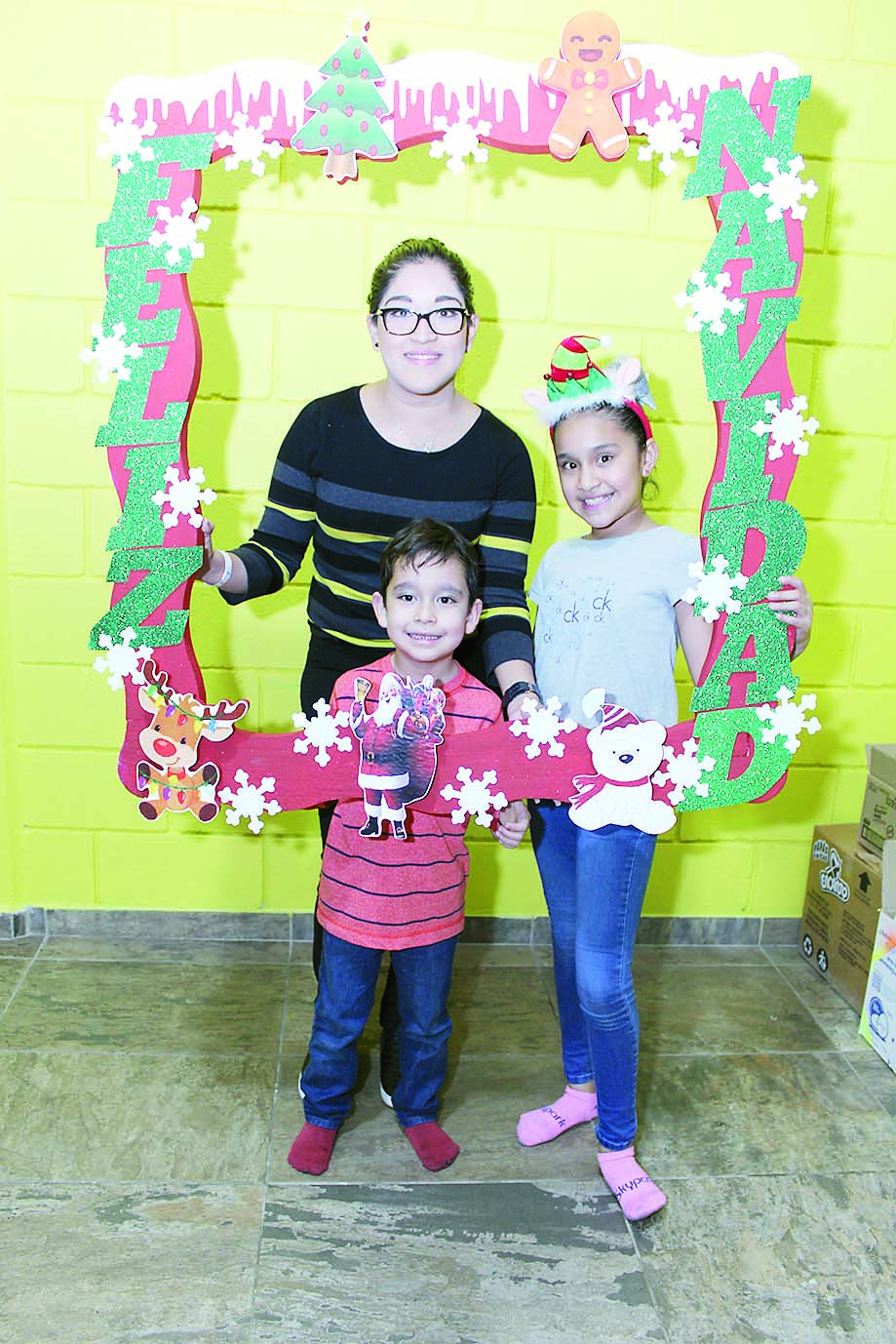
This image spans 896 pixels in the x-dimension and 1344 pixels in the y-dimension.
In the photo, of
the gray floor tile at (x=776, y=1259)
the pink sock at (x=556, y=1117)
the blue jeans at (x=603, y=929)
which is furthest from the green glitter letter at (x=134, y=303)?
the gray floor tile at (x=776, y=1259)

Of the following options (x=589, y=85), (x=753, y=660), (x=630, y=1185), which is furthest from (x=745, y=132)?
(x=630, y=1185)

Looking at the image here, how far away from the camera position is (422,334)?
1.56m

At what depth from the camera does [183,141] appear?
148 centimetres

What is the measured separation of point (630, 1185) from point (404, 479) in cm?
112

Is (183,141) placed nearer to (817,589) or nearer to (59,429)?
(59,429)

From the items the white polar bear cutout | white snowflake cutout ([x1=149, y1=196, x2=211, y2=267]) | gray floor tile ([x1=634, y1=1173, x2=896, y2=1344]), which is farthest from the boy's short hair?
gray floor tile ([x1=634, y1=1173, x2=896, y2=1344])

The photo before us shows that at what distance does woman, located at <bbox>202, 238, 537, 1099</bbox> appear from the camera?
1.57 metres

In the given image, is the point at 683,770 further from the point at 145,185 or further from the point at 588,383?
the point at 145,185

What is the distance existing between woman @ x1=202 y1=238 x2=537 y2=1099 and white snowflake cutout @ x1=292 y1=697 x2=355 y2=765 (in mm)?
151

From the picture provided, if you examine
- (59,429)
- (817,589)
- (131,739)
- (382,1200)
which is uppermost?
(59,429)

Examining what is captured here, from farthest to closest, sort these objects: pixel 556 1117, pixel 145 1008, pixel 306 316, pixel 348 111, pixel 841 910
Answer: pixel 841 910, pixel 145 1008, pixel 306 316, pixel 556 1117, pixel 348 111

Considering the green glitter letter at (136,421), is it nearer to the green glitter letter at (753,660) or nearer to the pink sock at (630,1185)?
the green glitter letter at (753,660)

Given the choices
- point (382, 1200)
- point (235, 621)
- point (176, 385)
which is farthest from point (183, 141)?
point (382, 1200)

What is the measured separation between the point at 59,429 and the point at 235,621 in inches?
19.8
